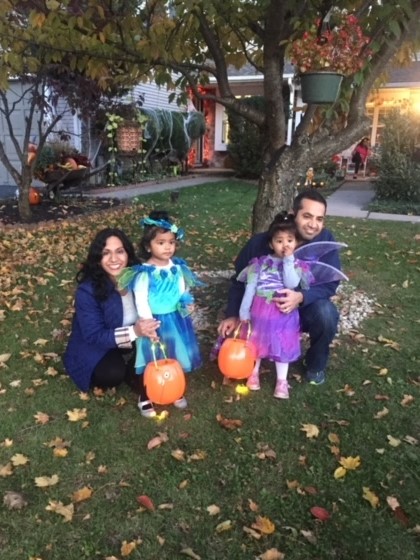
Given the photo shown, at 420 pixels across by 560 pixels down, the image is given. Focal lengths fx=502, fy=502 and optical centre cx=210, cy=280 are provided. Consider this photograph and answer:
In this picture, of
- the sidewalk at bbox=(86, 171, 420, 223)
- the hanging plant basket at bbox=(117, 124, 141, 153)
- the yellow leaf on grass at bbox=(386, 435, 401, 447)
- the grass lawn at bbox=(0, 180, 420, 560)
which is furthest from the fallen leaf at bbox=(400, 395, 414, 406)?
the hanging plant basket at bbox=(117, 124, 141, 153)

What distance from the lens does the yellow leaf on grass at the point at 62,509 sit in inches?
93.2

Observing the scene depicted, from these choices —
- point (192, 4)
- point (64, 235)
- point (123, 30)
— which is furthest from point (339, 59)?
point (64, 235)

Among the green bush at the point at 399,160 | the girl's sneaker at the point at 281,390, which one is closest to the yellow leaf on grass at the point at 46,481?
the girl's sneaker at the point at 281,390

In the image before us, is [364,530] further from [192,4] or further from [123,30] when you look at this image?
[123,30]

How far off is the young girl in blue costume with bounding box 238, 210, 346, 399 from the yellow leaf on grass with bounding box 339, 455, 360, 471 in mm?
678

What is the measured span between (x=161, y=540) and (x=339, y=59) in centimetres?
289

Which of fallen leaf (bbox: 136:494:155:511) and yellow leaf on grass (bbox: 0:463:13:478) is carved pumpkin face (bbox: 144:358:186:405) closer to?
fallen leaf (bbox: 136:494:155:511)

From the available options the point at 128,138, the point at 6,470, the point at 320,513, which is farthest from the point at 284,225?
the point at 128,138

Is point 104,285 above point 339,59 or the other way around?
the other way around

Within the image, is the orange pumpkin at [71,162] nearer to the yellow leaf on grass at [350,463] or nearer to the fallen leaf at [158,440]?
the fallen leaf at [158,440]

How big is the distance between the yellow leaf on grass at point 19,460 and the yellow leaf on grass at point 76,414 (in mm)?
399

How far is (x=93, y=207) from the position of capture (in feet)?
32.2

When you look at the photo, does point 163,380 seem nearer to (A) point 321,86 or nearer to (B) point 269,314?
(B) point 269,314

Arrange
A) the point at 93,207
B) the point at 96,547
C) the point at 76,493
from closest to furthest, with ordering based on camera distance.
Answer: the point at 96,547
the point at 76,493
the point at 93,207
